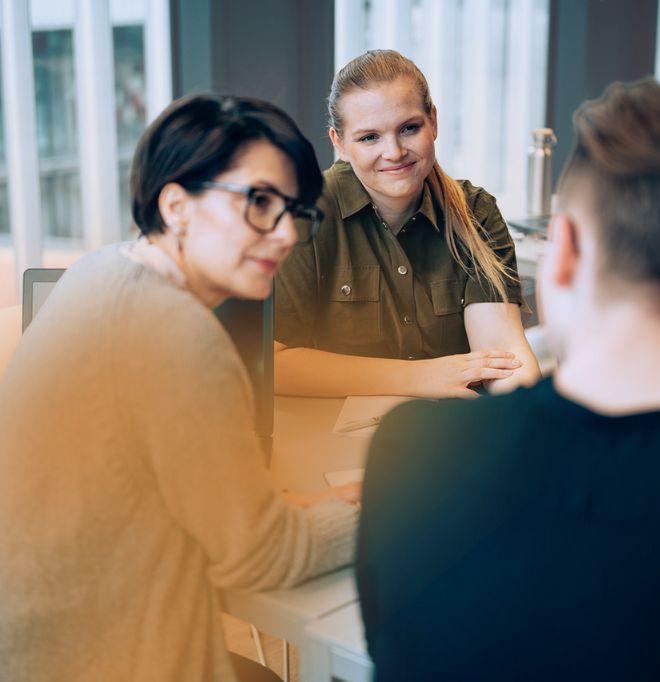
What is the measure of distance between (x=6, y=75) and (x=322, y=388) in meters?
1.33

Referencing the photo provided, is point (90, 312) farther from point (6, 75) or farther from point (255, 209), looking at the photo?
point (6, 75)

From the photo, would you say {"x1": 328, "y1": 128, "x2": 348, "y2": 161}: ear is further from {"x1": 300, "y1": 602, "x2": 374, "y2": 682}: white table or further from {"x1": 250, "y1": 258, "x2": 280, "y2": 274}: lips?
{"x1": 300, "y1": 602, "x2": 374, "y2": 682}: white table

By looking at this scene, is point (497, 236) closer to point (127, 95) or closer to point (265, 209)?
point (265, 209)

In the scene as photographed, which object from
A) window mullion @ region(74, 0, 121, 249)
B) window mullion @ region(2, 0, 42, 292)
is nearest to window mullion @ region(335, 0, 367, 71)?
window mullion @ region(74, 0, 121, 249)

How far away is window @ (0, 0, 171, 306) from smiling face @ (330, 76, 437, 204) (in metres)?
0.99

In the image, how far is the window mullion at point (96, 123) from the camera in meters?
2.64

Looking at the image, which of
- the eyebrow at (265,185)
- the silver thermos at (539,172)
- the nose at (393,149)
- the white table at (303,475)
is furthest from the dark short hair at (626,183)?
the silver thermos at (539,172)

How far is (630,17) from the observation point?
5.13 m

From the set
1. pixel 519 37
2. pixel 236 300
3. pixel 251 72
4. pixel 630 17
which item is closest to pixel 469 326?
pixel 236 300

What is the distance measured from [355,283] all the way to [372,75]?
0.43 m

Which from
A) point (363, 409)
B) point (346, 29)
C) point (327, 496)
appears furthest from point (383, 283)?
point (346, 29)

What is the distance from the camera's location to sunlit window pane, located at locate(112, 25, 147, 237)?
279 cm

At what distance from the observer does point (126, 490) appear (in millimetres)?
993

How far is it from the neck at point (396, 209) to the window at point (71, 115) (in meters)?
1.04
